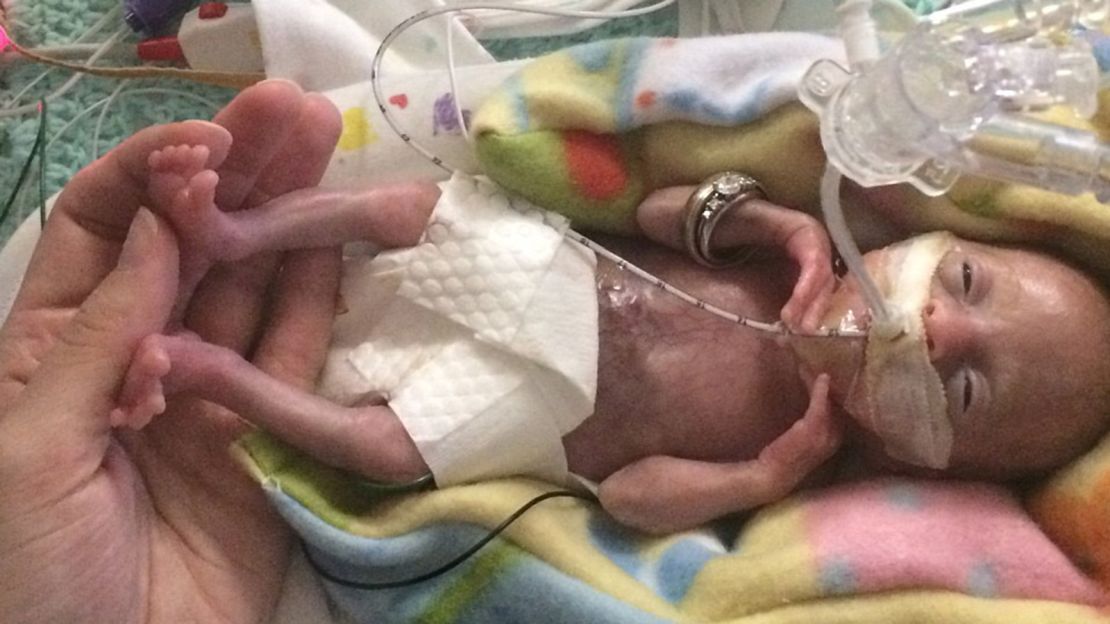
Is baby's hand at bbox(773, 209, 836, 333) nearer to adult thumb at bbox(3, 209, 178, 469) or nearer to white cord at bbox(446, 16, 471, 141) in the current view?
white cord at bbox(446, 16, 471, 141)

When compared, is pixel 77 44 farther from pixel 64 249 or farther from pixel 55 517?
pixel 55 517

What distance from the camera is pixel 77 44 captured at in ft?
4.51

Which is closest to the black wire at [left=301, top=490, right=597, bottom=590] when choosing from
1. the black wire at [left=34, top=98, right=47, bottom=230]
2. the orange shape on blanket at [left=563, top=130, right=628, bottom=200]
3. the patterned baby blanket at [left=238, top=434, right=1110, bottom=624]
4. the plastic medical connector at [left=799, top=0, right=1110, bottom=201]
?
the patterned baby blanket at [left=238, top=434, right=1110, bottom=624]

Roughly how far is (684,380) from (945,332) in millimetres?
263

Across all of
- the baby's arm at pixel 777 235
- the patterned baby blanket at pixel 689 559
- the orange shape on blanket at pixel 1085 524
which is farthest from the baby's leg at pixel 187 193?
the orange shape on blanket at pixel 1085 524

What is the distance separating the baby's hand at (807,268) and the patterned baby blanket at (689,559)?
19 cm

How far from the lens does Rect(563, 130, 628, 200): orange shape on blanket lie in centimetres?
115

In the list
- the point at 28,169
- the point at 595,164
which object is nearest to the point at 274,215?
the point at 595,164

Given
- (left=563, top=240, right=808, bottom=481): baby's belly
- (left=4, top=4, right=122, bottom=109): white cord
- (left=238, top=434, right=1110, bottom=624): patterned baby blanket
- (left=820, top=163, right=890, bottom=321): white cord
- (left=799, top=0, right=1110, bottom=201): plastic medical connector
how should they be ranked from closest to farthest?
(left=799, top=0, right=1110, bottom=201): plastic medical connector
(left=820, top=163, right=890, bottom=321): white cord
(left=238, top=434, right=1110, bottom=624): patterned baby blanket
(left=563, top=240, right=808, bottom=481): baby's belly
(left=4, top=4, right=122, bottom=109): white cord

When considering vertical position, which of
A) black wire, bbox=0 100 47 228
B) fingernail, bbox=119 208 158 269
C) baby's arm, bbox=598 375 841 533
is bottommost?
baby's arm, bbox=598 375 841 533

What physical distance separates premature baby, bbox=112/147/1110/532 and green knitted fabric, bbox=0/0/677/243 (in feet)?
1.07

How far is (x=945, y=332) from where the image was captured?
1.02m

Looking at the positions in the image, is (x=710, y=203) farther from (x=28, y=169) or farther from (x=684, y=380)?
(x=28, y=169)

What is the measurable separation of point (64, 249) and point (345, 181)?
30 cm
